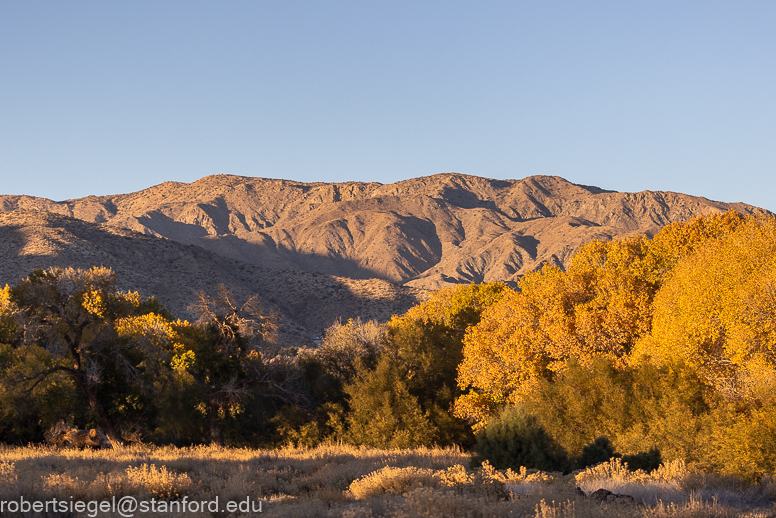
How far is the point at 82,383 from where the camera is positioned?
79.7ft

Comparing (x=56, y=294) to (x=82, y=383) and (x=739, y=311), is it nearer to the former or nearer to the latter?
(x=82, y=383)

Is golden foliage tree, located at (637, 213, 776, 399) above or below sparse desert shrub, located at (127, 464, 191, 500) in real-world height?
above

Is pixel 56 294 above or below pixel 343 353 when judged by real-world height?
above

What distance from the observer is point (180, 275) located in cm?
8081

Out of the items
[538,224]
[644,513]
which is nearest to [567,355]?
[644,513]

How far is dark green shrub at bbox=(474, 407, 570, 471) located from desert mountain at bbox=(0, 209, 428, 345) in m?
43.6

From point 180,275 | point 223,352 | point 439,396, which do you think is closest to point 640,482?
point 439,396

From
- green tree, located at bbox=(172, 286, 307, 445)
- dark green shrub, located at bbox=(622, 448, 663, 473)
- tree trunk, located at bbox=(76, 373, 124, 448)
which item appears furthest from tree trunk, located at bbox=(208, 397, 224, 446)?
dark green shrub, located at bbox=(622, 448, 663, 473)

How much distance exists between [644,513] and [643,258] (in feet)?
71.3

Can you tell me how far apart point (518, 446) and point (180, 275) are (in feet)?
220

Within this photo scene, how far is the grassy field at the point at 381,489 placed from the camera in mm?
9938

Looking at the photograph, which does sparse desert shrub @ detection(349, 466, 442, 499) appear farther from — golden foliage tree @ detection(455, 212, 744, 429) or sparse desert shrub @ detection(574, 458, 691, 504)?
golden foliage tree @ detection(455, 212, 744, 429)

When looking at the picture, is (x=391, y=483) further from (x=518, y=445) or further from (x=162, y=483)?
(x=518, y=445)

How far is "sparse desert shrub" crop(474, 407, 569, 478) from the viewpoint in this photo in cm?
2111
